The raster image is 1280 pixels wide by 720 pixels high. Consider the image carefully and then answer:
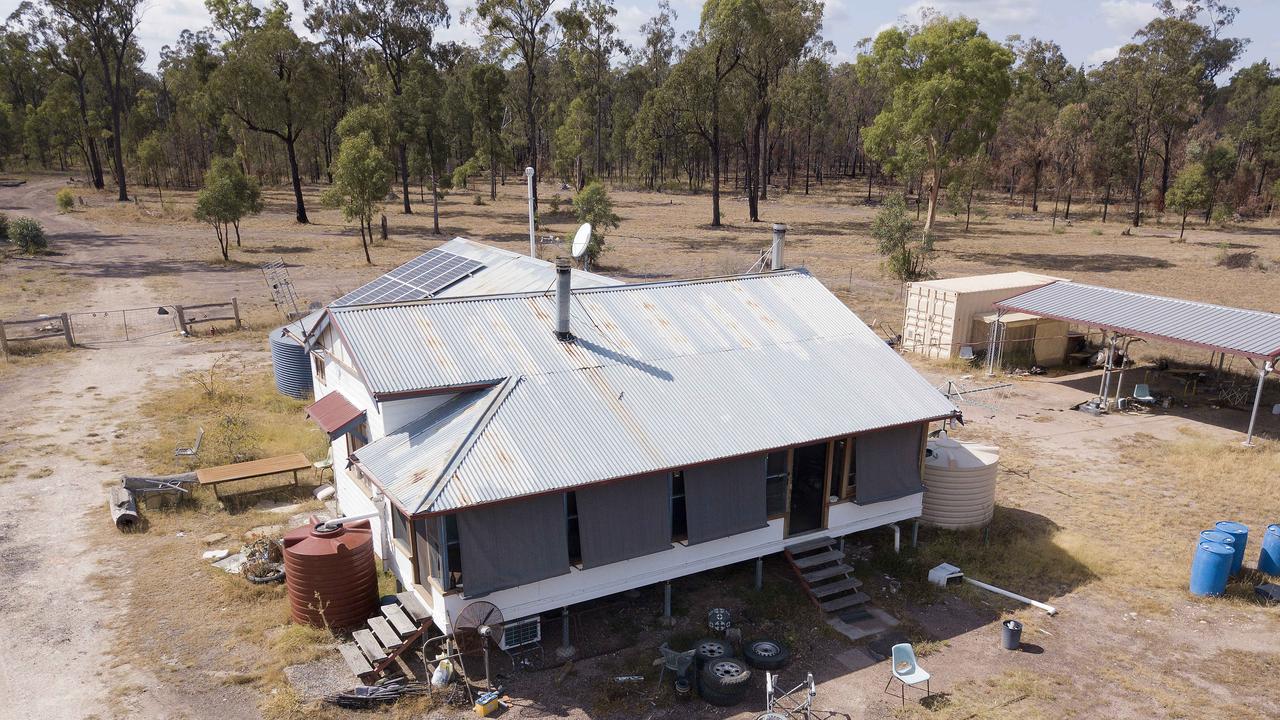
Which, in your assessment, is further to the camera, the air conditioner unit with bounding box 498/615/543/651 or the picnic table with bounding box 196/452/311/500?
the picnic table with bounding box 196/452/311/500

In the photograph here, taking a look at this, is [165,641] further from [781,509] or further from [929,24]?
[929,24]

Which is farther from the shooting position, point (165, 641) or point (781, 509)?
point (781, 509)

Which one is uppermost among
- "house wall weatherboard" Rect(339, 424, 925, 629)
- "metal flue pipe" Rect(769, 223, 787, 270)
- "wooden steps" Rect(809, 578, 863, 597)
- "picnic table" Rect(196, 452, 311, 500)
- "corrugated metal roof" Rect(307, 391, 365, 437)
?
"metal flue pipe" Rect(769, 223, 787, 270)

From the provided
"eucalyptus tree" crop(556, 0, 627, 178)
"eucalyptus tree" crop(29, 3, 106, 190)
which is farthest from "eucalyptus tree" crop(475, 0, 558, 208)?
"eucalyptus tree" crop(29, 3, 106, 190)

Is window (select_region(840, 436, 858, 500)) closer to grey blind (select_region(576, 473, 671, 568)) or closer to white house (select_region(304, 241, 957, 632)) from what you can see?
white house (select_region(304, 241, 957, 632))

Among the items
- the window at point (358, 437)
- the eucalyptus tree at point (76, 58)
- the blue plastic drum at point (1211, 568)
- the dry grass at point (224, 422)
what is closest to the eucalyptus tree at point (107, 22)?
the eucalyptus tree at point (76, 58)

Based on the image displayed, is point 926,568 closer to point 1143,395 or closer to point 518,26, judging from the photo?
point 1143,395

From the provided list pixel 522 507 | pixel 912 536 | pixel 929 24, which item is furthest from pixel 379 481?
pixel 929 24
